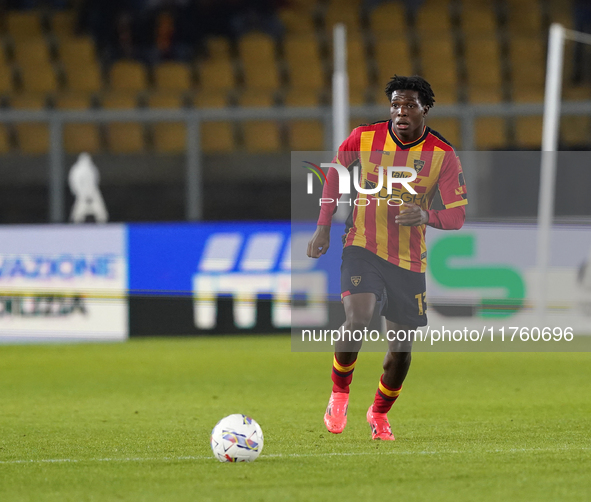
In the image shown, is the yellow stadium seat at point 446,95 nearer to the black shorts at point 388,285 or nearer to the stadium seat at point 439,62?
the stadium seat at point 439,62

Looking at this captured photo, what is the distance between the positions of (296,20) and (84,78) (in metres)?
3.74

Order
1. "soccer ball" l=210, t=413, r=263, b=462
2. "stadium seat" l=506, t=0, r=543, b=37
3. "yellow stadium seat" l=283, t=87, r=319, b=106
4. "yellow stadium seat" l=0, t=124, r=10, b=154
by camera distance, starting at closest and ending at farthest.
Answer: "soccer ball" l=210, t=413, r=263, b=462 → "yellow stadium seat" l=0, t=124, r=10, b=154 → "yellow stadium seat" l=283, t=87, r=319, b=106 → "stadium seat" l=506, t=0, r=543, b=37

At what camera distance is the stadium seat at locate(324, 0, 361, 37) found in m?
18.2

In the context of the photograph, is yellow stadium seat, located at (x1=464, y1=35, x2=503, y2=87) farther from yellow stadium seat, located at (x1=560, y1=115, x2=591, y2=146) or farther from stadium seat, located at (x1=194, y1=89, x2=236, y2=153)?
stadium seat, located at (x1=194, y1=89, x2=236, y2=153)

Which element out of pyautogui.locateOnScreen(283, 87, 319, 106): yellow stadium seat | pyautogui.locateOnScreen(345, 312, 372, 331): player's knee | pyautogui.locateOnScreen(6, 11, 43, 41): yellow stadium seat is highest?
pyautogui.locateOnScreen(6, 11, 43, 41): yellow stadium seat

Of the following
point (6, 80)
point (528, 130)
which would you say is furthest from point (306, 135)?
point (6, 80)

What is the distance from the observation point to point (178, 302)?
13086 mm

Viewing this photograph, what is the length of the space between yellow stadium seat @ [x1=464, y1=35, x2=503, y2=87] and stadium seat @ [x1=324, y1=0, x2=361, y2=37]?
191 centimetres

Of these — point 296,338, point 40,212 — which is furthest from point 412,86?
point 40,212

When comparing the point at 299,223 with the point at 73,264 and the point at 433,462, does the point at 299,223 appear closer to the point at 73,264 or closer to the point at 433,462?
the point at 73,264

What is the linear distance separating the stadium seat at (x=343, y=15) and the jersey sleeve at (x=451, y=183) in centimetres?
1252

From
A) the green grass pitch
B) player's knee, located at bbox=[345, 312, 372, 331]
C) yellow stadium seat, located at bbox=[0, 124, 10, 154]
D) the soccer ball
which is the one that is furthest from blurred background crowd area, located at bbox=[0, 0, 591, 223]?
the soccer ball

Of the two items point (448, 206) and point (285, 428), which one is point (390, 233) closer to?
point (448, 206)

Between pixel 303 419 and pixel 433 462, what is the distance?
6.32 ft
